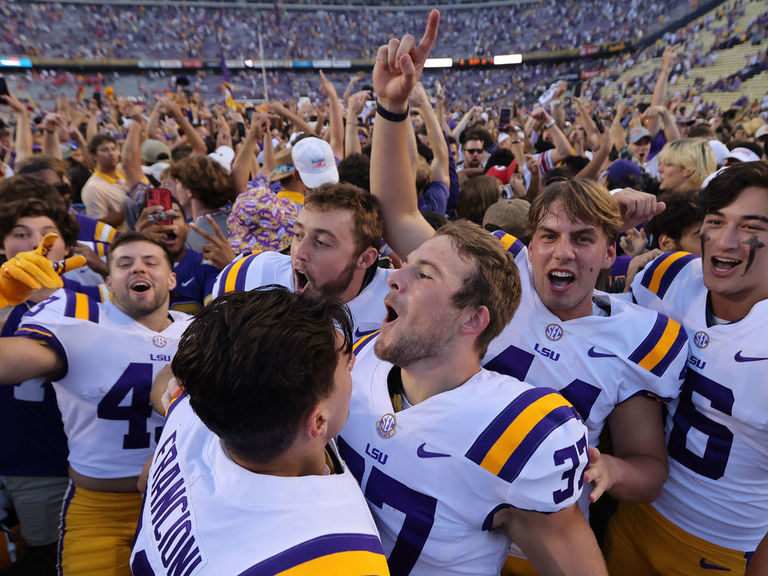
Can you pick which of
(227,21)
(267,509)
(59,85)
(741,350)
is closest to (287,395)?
(267,509)

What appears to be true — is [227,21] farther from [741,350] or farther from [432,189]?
[741,350]

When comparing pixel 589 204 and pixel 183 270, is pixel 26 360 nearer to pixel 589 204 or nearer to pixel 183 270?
pixel 183 270

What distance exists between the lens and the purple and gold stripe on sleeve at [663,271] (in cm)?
227

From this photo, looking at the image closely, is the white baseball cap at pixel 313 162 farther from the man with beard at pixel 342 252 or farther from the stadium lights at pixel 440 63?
the stadium lights at pixel 440 63

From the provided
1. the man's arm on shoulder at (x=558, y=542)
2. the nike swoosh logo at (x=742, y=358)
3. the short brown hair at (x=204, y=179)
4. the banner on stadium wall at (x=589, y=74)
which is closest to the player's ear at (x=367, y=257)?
the man's arm on shoulder at (x=558, y=542)

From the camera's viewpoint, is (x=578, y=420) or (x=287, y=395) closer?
(x=287, y=395)

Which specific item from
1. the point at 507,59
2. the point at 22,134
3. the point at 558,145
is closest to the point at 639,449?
the point at 558,145

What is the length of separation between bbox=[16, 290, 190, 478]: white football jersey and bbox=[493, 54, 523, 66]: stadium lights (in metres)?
41.0

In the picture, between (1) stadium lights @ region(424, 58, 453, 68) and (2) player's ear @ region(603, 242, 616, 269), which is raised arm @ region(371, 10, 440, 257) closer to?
(2) player's ear @ region(603, 242, 616, 269)

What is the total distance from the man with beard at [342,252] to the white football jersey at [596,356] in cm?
63

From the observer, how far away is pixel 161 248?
270 centimetres

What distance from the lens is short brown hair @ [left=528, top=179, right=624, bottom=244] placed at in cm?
208

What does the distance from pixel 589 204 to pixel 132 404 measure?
88.8 inches

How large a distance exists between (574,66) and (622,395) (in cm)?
4067
